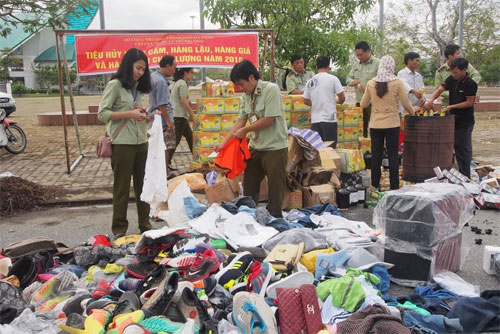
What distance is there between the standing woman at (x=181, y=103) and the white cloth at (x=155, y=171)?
290cm

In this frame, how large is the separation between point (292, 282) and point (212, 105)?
4.94 m

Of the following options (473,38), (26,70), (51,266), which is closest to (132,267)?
(51,266)

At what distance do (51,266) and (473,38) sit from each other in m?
22.1

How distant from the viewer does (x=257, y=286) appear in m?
3.53

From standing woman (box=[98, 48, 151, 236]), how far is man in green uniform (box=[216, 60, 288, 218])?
95 centimetres

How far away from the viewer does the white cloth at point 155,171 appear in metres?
5.16

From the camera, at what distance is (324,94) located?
23.6 feet

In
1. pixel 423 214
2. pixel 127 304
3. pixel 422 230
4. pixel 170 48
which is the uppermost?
pixel 170 48

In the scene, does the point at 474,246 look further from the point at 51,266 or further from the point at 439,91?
the point at 51,266

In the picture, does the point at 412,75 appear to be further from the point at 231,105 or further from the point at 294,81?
the point at 231,105

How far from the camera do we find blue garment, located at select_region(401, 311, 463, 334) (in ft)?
10.0

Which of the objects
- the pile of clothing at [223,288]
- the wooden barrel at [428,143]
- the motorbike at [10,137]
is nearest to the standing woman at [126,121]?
the pile of clothing at [223,288]

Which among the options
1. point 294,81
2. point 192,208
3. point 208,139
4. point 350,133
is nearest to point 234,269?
point 192,208

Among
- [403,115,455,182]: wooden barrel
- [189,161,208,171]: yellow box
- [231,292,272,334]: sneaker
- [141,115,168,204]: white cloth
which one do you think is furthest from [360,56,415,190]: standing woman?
[231,292,272,334]: sneaker
